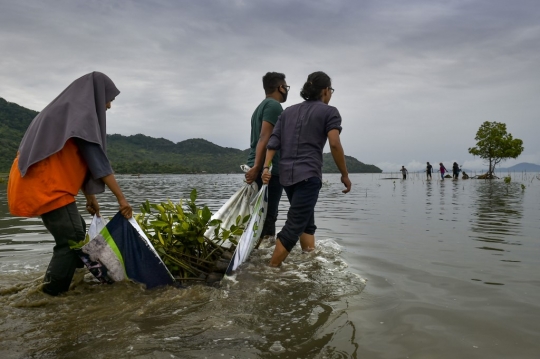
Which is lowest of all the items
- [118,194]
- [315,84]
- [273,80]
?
[118,194]

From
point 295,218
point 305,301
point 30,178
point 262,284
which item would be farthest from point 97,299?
point 295,218

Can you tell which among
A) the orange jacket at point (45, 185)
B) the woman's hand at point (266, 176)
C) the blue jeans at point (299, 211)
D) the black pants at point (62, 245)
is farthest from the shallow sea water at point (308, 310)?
the woman's hand at point (266, 176)

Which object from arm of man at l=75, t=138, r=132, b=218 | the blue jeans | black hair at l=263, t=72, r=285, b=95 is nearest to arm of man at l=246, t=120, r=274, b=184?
Result: black hair at l=263, t=72, r=285, b=95

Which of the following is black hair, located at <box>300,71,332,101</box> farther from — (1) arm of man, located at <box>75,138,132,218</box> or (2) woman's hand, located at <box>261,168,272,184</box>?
(1) arm of man, located at <box>75,138,132,218</box>

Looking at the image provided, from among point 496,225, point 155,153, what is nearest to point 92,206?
point 496,225

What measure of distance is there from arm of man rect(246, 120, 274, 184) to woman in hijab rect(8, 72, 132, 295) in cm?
162

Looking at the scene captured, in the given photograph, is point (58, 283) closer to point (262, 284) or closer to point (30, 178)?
point (30, 178)

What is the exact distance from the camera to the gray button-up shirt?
153 inches

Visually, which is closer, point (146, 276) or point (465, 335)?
point (465, 335)

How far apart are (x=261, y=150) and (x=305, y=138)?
61 centimetres

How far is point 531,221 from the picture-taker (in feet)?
23.3

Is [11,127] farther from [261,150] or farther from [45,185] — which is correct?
[45,185]

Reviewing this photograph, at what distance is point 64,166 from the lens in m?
2.84

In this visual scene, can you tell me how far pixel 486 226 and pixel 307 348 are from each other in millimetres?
5681
